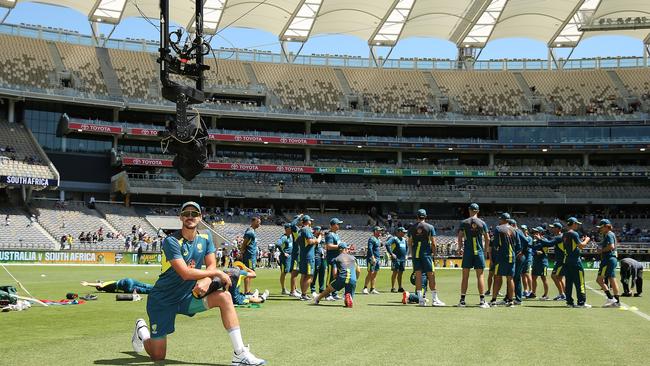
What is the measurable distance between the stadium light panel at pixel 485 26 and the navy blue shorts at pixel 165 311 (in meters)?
54.1

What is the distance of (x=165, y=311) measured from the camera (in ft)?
25.2

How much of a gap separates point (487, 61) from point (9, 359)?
72.2 m

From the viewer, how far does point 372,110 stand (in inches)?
2813

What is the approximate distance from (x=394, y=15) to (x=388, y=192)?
1758cm

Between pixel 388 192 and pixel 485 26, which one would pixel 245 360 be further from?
pixel 388 192

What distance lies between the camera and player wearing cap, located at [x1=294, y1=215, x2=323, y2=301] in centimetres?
1780

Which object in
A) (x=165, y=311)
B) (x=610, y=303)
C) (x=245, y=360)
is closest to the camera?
(x=245, y=360)

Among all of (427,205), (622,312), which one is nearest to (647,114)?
(427,205)

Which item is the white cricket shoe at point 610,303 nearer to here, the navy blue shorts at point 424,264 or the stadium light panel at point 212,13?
the navy blue shorts at point 424,264

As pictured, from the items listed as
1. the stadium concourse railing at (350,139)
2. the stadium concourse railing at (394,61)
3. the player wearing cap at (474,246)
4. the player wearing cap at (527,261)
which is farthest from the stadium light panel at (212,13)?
the player wearing cap at (474,246)

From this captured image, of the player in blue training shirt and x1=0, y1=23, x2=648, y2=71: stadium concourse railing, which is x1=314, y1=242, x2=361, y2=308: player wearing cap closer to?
the player in blue training shirt

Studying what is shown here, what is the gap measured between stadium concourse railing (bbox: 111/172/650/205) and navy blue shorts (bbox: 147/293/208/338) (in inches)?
2227

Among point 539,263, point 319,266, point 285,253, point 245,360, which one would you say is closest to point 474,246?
point 319,266

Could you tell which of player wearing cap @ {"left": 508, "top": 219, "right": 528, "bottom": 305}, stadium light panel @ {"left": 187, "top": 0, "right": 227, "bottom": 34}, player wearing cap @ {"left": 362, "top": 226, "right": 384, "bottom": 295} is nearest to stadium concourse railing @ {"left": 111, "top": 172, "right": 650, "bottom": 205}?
stadium light panel @ {"left": 187, "top": 0, "right": 227, "bottom": 34}
